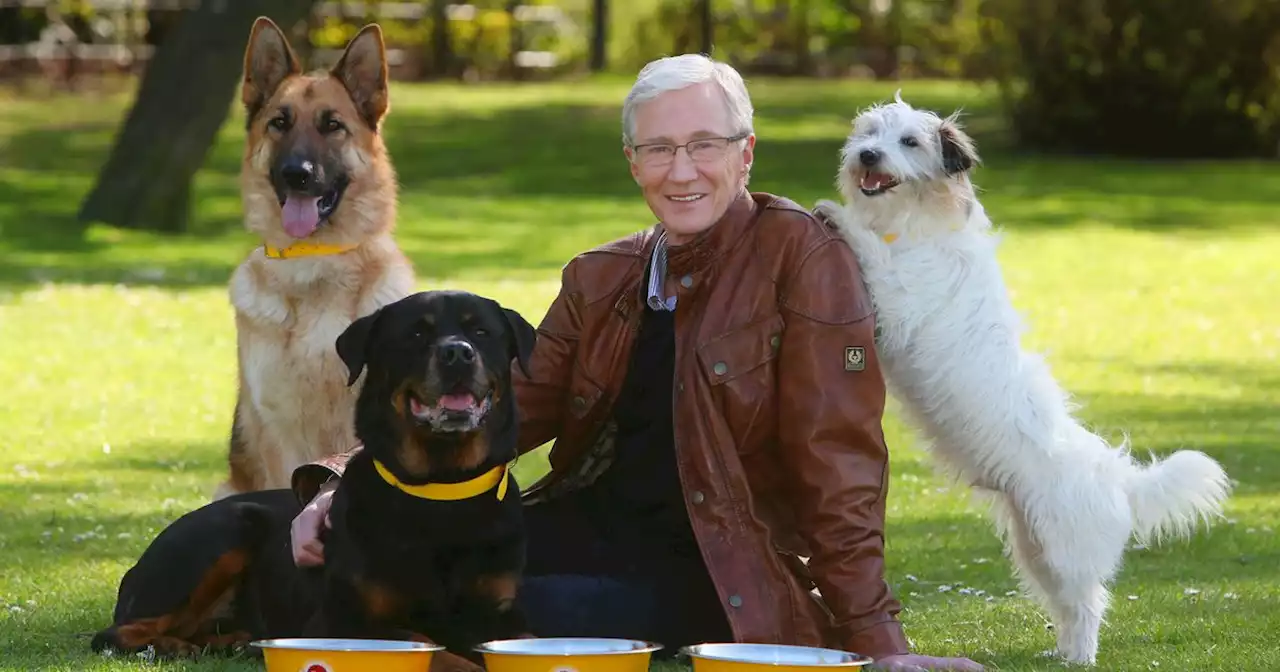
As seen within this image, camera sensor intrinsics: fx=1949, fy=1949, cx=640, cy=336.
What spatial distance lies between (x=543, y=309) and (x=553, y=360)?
8813 millimetres

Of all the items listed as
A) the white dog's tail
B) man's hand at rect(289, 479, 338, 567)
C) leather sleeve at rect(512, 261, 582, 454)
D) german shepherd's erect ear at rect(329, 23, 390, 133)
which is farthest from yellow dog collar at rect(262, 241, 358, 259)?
the white dog's tail

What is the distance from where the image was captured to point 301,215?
6789mm

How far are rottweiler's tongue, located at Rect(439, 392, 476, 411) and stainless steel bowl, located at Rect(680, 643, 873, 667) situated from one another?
87 centimetres

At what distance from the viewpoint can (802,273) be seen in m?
5.44

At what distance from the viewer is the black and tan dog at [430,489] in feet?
16.5

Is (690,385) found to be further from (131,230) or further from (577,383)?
(131,230)

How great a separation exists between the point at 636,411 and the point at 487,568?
2.62ft

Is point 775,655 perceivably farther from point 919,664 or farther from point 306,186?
point 306,186

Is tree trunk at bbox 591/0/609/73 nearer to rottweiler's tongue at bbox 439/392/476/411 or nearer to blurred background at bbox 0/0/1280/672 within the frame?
blurred background at bbox 0/0/1280/672

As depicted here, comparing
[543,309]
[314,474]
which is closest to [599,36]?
[543,309]

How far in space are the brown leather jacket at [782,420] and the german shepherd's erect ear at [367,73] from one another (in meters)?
1.75

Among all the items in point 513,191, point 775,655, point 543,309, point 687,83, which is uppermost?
point 687,83

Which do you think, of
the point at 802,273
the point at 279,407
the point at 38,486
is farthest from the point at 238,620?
the point at 38,486

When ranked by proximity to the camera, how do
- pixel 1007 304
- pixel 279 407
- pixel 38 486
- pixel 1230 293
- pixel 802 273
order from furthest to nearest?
1. pixel 1230 293
2. pixel 38 486
3. pixel 279 407
4. pixel 1007 304
5. pixel 802 273
